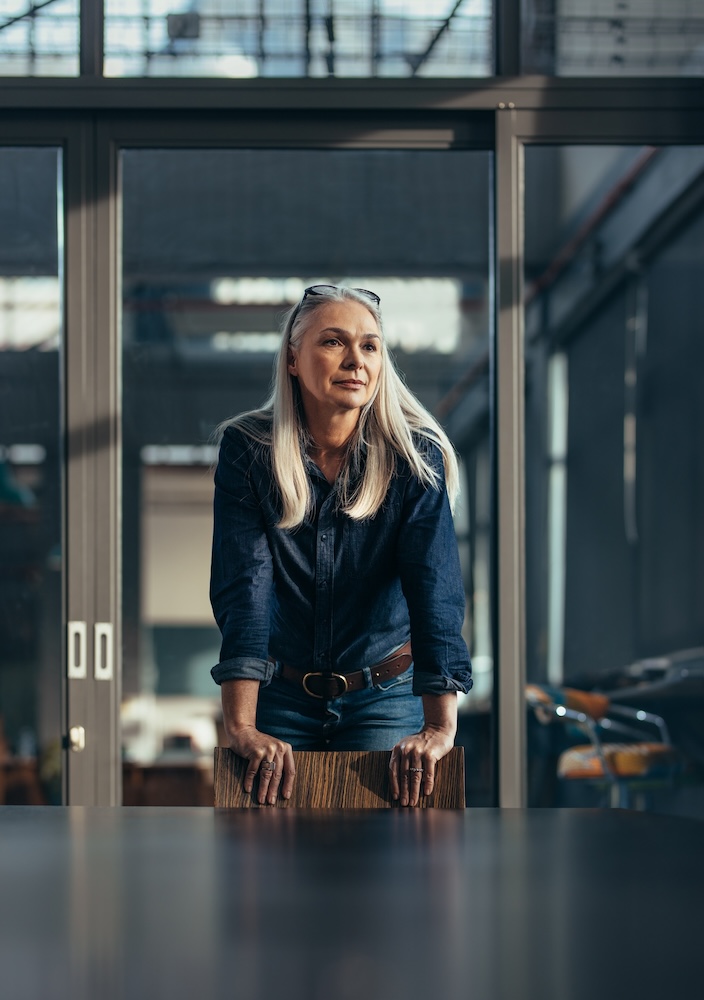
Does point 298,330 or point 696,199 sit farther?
point 696,199

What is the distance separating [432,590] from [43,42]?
2.09 m

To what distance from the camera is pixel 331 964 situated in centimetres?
88

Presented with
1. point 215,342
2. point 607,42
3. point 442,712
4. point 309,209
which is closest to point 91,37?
point 309,209

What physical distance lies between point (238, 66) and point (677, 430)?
1607mm

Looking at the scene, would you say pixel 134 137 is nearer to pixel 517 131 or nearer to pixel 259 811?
pixel 517 131

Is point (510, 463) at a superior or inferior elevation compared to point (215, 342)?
inferior

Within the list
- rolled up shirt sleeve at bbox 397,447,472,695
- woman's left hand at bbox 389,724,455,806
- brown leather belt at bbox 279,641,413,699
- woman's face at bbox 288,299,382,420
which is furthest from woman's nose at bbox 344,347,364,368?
woman's left hand at bbox 389,724,455,806

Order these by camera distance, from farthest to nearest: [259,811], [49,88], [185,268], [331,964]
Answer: [185,268] → [49,88] → [259,811] → [331,964]

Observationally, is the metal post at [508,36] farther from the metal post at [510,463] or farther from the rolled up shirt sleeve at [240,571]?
the rolled up shirt sleeve at [240,571]

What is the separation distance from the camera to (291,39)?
10.2ft

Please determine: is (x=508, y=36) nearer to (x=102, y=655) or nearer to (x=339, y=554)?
(x=339, y=554)

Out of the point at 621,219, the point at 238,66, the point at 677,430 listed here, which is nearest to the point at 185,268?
the point at 238,66

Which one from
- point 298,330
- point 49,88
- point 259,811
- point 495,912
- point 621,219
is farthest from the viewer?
point 621,219

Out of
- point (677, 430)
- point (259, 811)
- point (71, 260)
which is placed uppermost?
point (71, 260)
